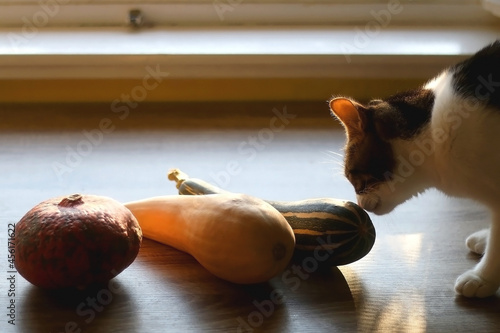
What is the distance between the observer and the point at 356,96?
160cm

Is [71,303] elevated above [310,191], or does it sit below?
above

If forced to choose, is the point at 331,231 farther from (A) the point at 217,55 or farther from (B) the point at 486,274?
(A) the point at 217,55

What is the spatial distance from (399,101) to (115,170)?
1.87ft

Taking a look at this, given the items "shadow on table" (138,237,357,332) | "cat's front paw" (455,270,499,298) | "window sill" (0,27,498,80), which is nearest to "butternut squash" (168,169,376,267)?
"shadow on table" (138,237,357,332)

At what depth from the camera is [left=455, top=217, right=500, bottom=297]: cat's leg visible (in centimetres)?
94

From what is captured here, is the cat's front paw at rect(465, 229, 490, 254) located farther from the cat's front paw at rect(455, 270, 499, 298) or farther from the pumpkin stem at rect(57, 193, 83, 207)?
the pumpkin stem at rect(57, 193, 83, 207)

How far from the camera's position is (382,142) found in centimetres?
100

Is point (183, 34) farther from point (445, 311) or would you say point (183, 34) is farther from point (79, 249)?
point (445, 311)

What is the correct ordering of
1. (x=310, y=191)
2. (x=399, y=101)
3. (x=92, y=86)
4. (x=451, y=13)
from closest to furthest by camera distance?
(x=399, y=101)
(x=310, y=191)
(x=92, y=86)
(x=451, y=13)

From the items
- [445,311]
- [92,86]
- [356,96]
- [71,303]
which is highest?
[92,86]

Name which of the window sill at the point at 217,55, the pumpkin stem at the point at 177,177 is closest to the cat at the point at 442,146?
the pumpkin stem at the point at 177,177

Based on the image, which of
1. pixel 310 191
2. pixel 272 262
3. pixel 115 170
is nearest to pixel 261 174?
pixel 310 191

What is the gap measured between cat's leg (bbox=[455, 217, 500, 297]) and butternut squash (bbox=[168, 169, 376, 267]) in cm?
14

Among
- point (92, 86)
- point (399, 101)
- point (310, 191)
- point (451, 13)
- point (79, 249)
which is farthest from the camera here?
point (451, 13)
